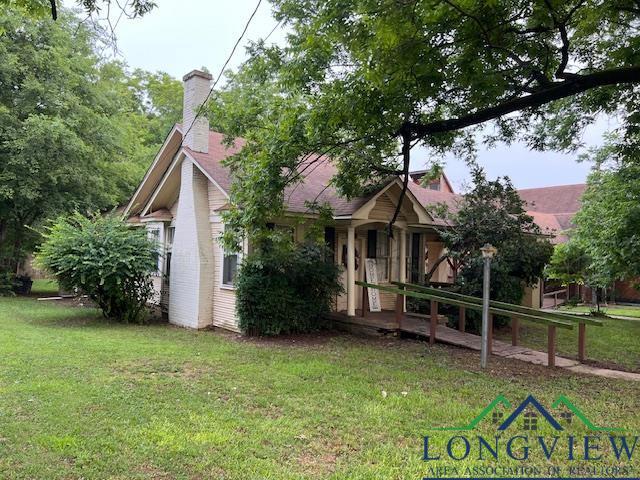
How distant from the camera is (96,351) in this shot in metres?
8.44

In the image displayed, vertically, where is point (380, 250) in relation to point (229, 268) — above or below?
above

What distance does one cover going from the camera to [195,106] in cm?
1248

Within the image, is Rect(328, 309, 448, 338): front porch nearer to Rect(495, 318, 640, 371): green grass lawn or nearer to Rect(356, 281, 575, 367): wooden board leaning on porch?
Rect(356, 281, 575, 367): wooden board leaning on porch

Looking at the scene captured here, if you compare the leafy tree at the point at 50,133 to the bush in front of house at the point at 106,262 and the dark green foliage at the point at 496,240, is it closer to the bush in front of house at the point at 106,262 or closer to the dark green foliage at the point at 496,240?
the bush in front of house at the point at 106,262

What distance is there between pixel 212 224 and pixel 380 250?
4760mm

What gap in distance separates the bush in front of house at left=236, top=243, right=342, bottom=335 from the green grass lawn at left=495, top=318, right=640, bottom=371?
4.65 metres

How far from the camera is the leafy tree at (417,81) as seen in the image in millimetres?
6206

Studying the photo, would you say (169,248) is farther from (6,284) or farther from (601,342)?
(601,342)

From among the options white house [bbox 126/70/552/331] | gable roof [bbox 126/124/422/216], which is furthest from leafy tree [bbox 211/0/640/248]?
white house [bbox 126/70/552/331]

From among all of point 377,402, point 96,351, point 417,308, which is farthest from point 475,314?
point 96,351

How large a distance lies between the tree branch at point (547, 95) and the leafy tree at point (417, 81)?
2cm

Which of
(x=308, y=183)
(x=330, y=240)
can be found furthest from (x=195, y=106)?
(x=330, y=240)

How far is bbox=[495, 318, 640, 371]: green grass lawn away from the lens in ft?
30.4

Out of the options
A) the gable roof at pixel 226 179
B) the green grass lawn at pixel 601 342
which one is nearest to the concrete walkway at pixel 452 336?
the green grass lawn at pixel 601 342
